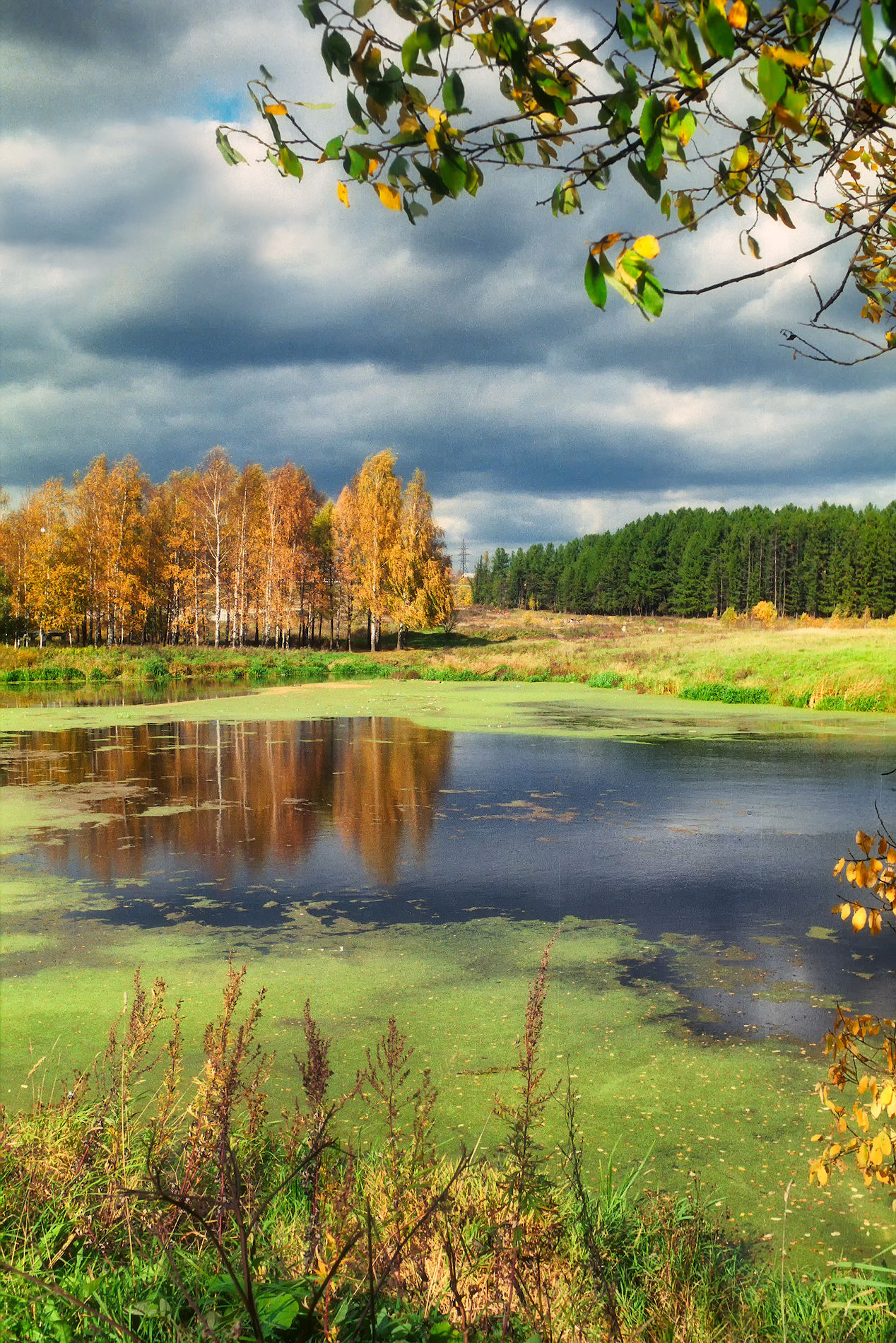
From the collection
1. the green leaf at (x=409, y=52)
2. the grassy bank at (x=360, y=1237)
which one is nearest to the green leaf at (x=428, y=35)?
the green leaf at (x=409, y=52)

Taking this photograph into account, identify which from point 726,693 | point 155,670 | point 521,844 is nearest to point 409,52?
point 521,844

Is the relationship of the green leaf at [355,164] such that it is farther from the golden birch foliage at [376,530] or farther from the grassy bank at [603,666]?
the golden birch foliage at [376,530]

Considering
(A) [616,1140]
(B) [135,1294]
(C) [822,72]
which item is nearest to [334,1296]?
(B) [135,1294]

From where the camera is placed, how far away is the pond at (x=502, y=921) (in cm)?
321

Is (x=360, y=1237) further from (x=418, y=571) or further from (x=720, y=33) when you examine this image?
(x=418, y=571)

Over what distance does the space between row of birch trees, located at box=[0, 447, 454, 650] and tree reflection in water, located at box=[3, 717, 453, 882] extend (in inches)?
881

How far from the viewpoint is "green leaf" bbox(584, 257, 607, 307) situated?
1302 mm

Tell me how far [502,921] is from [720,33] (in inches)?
187

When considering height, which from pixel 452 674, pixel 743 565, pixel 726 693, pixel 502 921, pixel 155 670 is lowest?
pixel 502 921

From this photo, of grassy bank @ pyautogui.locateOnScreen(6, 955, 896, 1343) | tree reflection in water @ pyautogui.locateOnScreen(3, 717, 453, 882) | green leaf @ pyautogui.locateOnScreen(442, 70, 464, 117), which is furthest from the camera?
tree reflection in water @ pyautogui.locateOnScreen(3, 717, 453, 882)

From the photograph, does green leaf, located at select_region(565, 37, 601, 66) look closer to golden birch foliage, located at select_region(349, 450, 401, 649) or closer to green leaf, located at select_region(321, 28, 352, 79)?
green leaf, located at select_region(321, 28, 352, 79)

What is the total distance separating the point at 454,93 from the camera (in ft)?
4.56

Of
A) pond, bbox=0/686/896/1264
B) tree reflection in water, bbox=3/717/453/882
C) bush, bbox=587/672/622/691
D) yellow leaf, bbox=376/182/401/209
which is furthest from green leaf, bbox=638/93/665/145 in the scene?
bush, bbox=587/672/622/691

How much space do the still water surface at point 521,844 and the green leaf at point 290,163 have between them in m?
3.55
